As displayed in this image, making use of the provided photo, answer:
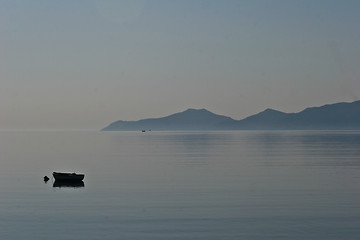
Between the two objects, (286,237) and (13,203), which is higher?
(13,203)

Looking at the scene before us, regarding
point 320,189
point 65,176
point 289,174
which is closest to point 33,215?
point 65,176

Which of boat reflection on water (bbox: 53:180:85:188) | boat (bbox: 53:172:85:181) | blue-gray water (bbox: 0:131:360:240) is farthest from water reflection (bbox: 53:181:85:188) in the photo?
blue-gray water (bbox: 0:131:360:240)

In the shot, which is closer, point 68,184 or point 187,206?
point 187,206

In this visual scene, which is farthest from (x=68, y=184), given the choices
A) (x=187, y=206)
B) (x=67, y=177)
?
(x=187, y=206)

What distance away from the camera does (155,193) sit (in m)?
52.0

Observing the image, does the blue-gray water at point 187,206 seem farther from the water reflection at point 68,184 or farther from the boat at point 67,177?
the boat at point 67,177

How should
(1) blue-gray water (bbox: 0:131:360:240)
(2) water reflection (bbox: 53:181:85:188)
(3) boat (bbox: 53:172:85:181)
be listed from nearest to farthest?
1. (1) blue-gray water (bbox: 0:131:360:240)
2. (2) water reflection (bbox: 53:181:85:188)
3. (3) boat (bbox: 53:172:85:181)

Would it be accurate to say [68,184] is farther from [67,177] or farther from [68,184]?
[67,177]

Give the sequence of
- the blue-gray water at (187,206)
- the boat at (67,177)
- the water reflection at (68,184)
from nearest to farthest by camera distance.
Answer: the blue-gray water at (187,206) → the water reflection at (68,184) → the boat at (67,177)

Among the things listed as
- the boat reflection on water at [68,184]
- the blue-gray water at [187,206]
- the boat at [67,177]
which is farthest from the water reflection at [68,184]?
the blue-gray water at [187,206]

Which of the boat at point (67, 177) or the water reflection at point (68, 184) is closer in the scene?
the water reflection at point (68, 184)

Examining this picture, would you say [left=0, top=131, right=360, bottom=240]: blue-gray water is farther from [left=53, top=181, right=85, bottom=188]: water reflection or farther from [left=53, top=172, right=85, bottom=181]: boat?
[left=53, top=172, right=85, bottom=181]: boat

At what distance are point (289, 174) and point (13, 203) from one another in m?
39.0

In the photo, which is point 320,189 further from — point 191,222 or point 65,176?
point 65,176
